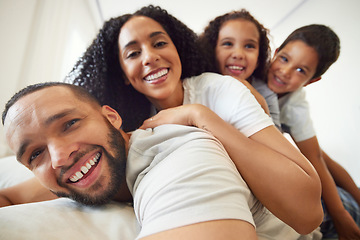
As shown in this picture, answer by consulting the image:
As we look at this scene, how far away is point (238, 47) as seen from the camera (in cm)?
111

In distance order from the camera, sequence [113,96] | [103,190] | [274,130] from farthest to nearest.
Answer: [113,96] → [274,130] → [103,190]

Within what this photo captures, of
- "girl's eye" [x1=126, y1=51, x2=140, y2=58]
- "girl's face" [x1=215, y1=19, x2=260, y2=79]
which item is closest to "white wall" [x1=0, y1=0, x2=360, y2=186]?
"girl's face" [x1=215, y1=19, x2=260, y2=79]

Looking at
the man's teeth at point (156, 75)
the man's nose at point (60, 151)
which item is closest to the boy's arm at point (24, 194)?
the man's nose at point (60, 151)

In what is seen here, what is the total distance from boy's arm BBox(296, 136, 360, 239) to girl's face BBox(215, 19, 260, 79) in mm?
613

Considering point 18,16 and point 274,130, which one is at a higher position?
point 18,16

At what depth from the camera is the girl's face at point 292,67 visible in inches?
45.1

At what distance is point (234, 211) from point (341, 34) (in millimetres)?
2006

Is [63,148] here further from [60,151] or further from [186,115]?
[186,115]

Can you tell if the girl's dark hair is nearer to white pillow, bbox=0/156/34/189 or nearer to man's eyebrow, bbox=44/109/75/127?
man's eyebrow, bbox=44/109/75/127

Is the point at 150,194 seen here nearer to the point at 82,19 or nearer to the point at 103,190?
the point at 103,190

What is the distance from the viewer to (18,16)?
1324 millimetres

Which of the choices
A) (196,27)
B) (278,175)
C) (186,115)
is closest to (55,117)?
(186,115)

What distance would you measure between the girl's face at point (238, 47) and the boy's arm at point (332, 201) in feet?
2.01

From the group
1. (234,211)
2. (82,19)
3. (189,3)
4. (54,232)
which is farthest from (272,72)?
(82,19)
